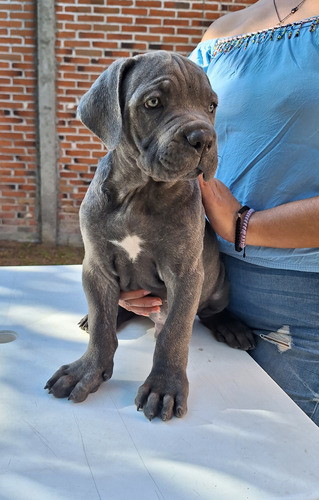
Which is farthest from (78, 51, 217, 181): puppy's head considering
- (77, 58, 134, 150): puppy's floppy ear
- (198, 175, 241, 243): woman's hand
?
(198, 175, 241, 243): woman's hand

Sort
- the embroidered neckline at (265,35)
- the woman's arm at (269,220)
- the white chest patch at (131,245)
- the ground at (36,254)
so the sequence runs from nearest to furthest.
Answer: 1. the white chest patch at (131,245)
2. the woman's arm at (269,220)
3. the embroidered neckline at (265,35)
4. the ground at (36,254)

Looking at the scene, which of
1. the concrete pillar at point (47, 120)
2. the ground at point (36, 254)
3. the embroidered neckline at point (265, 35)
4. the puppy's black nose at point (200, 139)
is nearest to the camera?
the puppy's black nose at point (200, 139)

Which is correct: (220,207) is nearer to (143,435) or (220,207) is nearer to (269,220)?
(269,220)

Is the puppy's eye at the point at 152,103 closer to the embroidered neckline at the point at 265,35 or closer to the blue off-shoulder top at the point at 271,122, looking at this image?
the blue off-shoulder top at the point at 271,122

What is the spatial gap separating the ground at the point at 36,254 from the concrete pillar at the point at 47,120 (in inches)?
6.1

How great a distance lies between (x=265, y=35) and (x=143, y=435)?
150cm

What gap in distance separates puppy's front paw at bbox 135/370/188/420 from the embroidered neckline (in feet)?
4.19

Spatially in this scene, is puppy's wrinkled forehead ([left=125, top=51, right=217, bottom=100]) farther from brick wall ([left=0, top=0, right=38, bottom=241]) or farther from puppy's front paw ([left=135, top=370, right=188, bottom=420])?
brick wall ([left=0, top=0, right=38, bottom=241])

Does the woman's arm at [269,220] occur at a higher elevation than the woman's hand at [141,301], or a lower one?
higher

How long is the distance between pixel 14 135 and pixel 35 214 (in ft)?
2.93

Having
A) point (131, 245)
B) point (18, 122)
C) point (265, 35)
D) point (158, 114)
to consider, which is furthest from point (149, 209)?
point (18, 122)

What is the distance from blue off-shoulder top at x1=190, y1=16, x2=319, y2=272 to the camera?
1693 millimetres

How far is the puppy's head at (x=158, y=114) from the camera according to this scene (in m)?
1.23

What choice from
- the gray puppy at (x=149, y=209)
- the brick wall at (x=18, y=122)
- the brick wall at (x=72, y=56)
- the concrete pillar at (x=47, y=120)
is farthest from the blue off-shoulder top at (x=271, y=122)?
the brick wall at (x=18, y=122)
